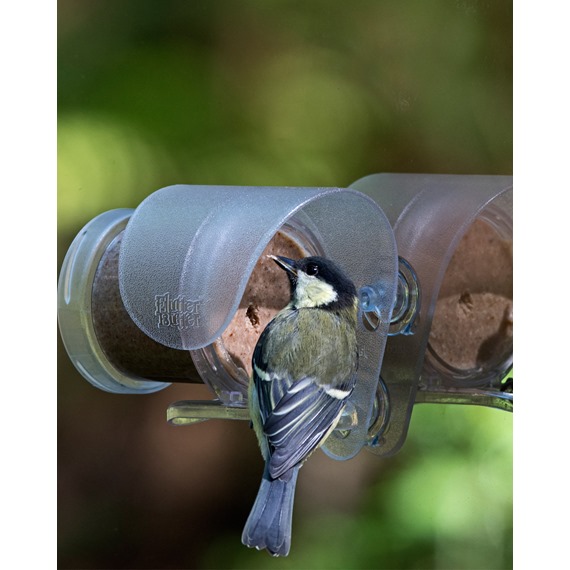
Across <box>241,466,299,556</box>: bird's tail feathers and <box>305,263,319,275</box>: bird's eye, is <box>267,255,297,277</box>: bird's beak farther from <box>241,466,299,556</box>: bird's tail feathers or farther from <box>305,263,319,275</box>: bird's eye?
<box>241,466,299,556</box>: bird's tail feathers

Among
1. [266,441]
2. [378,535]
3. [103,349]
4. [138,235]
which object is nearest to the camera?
[266,441]

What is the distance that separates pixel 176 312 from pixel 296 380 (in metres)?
0.24

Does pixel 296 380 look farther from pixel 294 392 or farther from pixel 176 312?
pixel 176 312

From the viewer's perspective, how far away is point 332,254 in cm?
212

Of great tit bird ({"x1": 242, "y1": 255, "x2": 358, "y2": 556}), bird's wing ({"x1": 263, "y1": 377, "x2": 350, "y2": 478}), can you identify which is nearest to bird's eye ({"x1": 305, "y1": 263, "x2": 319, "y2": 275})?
great tit bird ({"x1": 242, "y1": 255, "x2": 358, "y2": 556})

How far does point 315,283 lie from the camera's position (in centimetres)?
196

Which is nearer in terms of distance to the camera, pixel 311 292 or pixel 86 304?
Answer: pixel 311 292

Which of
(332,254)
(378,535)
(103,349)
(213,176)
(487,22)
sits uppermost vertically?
(487,22)

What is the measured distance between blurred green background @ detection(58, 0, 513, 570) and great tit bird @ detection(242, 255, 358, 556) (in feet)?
1.23

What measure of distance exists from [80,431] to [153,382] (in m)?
0.33

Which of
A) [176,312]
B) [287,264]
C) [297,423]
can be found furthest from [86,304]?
[297,423]

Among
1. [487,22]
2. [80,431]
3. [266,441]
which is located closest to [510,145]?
[487,22]

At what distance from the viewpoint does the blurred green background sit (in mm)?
2387

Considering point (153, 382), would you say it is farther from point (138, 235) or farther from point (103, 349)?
point (138, 235)
